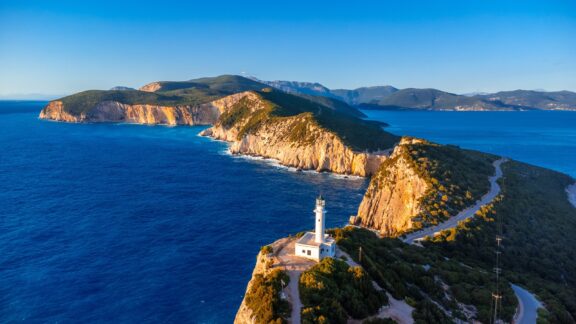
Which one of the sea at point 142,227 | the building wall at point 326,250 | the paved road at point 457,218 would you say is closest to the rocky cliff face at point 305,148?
the sea at point 142,227

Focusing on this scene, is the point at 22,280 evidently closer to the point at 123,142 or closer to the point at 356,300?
the point at 356,300

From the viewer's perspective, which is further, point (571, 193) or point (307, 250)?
point (571, 193)

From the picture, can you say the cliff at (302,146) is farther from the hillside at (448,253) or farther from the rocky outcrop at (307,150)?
the hillside at (448,253)

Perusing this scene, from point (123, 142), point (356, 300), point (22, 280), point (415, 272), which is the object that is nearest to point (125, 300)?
point (22, 280)

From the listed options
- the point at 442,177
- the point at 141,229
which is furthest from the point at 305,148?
the point at 141,229

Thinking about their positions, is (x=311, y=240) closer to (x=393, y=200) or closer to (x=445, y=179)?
(x=393, y=200)

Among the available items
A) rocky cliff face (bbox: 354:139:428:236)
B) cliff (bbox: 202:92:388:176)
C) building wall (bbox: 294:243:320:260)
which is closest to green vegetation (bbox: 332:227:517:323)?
building wall (bbox: 294:243:320:260)

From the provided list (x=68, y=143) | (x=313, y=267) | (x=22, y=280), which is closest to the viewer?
(x=313, y=267)
